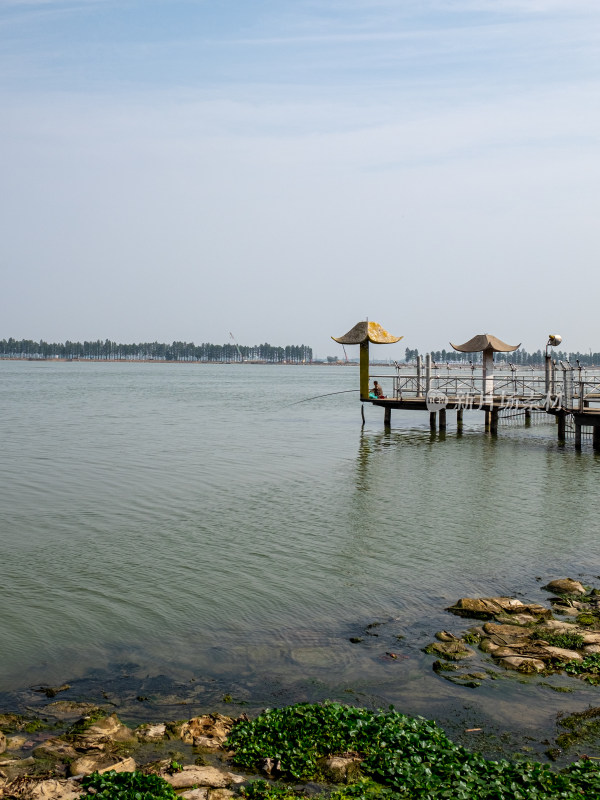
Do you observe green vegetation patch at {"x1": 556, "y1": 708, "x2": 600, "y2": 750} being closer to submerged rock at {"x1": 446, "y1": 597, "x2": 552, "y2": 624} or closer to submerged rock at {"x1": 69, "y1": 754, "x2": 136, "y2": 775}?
submerged rock at {"x1": 446, "y1": 597, "x2": 552, "y2": 624}

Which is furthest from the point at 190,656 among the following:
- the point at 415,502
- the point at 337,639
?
the point at 415,502

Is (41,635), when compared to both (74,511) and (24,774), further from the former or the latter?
(74,511)

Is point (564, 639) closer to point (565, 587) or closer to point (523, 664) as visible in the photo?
point (523, 664)

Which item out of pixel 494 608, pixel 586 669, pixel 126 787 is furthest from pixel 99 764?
pixel 494 608

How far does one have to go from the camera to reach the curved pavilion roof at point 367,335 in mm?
34531

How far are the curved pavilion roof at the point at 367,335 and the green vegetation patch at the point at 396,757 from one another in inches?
1093

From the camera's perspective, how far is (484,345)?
1326 inches

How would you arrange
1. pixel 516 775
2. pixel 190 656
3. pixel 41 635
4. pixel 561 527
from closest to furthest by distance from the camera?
pixel 516 775
pixel 190 656
pixel 41 635
pixel 561 527

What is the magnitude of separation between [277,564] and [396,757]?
276 inches

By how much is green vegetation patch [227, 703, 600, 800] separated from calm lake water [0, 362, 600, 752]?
2.60 ft

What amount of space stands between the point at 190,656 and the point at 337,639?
2.07m

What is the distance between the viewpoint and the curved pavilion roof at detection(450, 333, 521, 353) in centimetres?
Answer: 3356

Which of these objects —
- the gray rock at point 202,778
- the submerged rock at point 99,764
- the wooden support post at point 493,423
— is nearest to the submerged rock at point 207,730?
the gray rock at point 202,778

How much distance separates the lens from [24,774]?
6426mm
